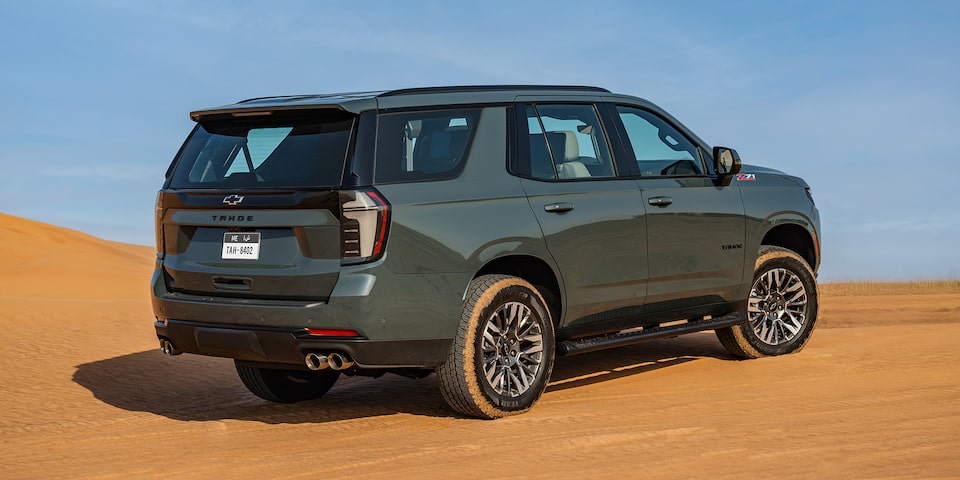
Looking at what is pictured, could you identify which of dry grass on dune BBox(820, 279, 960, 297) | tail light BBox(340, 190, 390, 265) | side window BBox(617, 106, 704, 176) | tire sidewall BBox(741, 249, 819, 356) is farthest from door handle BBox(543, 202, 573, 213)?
dry grass on dune BBox(820, 279, 960, 297)

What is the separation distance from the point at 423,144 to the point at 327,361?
1.42m

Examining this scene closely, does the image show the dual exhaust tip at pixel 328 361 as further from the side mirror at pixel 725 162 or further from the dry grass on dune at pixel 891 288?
the dry grass on dune at pixel 891 288

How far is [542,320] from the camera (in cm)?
709

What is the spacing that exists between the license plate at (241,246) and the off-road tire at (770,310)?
4.27m

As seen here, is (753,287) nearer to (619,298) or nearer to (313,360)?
(619,298)

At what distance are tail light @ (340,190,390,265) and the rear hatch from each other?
34 mm

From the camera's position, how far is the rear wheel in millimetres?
7906

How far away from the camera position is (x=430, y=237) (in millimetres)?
6406

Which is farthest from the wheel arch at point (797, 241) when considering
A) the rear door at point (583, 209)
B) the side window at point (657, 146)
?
the rear door at point (583, 209)

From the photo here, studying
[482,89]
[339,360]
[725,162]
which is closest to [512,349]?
[339,360]

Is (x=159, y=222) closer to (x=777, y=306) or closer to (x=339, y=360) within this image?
(x=339, y=360)

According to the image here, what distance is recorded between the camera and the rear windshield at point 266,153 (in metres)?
6.38

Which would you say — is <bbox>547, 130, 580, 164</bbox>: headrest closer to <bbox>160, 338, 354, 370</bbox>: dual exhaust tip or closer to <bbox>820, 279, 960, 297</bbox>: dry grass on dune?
<bbox>160, 338, 354, 370</bbox>: dual exhaust tip

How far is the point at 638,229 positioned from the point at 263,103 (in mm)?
2708
